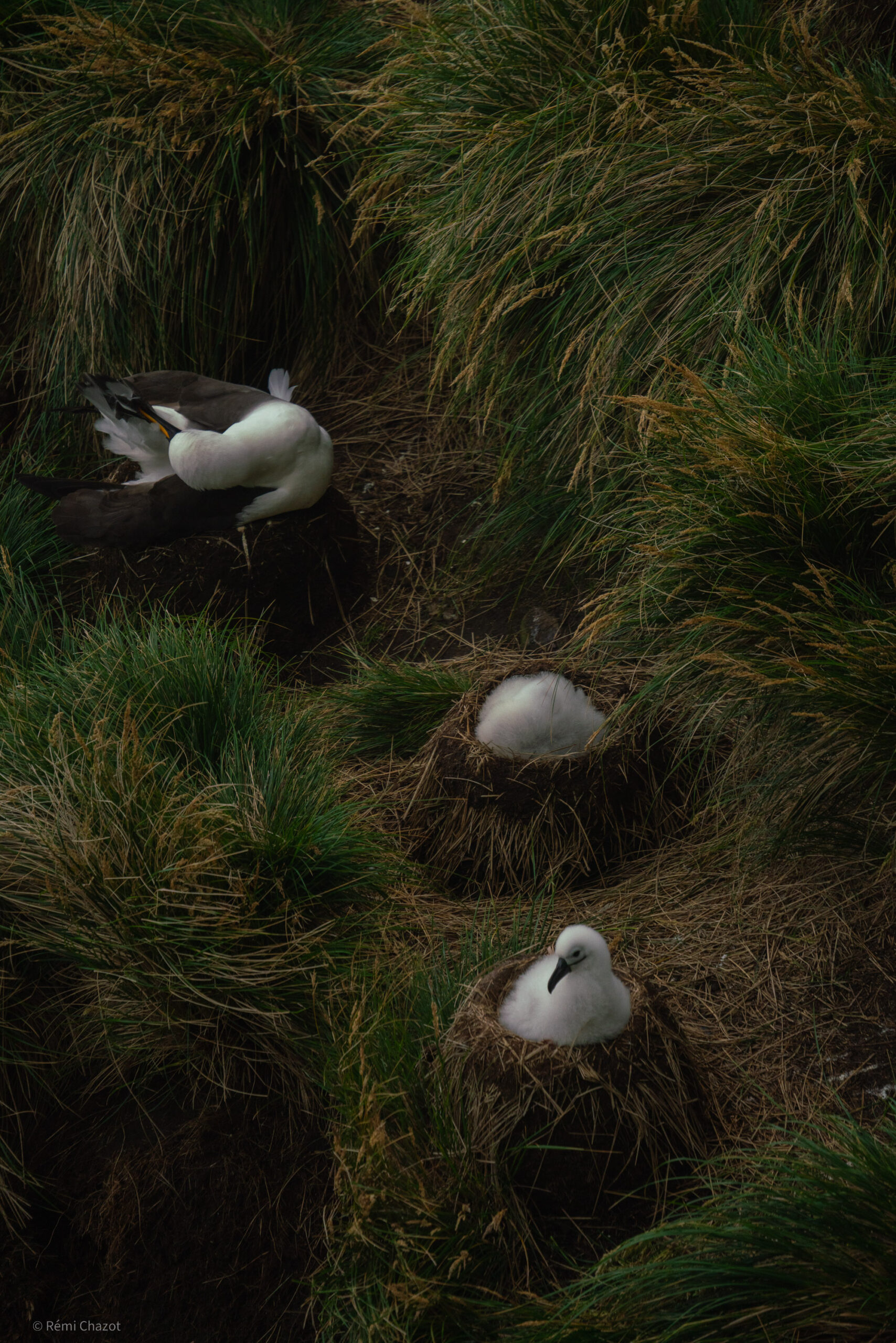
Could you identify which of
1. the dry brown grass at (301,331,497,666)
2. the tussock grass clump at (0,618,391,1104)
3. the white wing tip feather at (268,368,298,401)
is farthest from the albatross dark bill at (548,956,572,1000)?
the white wing tip feather at (268,368,298,401)

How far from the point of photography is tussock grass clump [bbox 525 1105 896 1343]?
5.80 ft

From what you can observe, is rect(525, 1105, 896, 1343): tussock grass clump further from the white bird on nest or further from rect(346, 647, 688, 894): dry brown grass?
the white bird on nest

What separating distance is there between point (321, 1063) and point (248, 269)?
11.2 ft

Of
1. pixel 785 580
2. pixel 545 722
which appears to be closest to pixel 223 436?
pixel 545 722

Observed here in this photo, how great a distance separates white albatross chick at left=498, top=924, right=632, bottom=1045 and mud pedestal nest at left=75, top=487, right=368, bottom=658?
2.21 metres

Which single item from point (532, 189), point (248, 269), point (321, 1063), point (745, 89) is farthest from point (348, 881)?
point (248, 269)

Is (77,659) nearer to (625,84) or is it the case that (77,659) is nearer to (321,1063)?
(321,1063)

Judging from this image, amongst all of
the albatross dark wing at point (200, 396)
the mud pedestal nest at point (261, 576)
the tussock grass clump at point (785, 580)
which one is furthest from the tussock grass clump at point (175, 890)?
the albatross dark wing at point (200, 396)

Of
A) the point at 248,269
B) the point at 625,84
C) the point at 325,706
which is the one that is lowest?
the point at 325,706

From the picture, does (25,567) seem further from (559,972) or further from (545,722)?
(559,972)

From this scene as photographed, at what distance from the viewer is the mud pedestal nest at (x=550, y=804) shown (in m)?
3.14

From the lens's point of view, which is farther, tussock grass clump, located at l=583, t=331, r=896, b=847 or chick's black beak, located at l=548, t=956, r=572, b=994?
tussock grass clump, located at l=583, t=331, r=896, b=847

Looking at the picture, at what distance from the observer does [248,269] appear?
4938 millimetres

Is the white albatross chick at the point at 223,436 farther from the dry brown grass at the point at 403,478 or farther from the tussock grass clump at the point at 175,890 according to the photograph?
the tussock grass clump at the point at 175,890
